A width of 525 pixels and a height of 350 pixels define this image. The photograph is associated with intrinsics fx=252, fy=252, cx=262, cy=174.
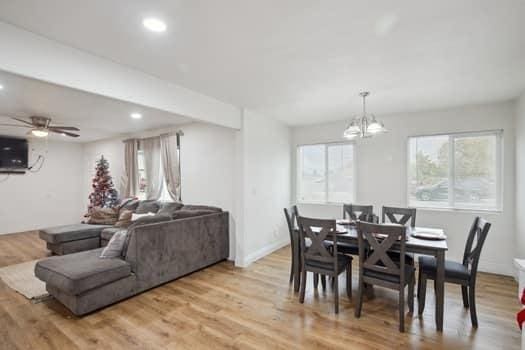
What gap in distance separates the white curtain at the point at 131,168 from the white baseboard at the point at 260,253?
3467 millimetres

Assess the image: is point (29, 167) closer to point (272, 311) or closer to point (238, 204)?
point (238, 204)

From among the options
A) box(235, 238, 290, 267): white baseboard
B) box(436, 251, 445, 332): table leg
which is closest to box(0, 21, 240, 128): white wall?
box(235, 238, 290, 267): white baseboard

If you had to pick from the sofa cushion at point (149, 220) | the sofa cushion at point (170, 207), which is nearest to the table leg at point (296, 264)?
the sofa cushion at point (149, 220)

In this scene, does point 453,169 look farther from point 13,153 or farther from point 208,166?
point 13,153

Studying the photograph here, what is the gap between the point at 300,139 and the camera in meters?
5.74

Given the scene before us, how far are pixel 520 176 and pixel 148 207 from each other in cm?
630

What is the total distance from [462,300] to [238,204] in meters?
3.22

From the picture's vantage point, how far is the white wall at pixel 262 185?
4.27 m

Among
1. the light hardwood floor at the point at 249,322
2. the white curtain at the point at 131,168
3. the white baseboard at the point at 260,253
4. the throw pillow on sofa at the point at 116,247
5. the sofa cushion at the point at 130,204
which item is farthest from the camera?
the white curtain at the point at 131,168

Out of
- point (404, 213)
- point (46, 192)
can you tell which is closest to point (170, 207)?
point (404, 213)

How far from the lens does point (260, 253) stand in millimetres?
4664

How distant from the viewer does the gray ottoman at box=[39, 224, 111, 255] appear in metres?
4.56

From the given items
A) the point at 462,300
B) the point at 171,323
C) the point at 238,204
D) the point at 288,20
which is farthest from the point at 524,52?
the point at 171,323

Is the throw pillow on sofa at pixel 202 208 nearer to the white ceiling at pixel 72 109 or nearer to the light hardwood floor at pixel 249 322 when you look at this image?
the light hardwood floor at pixel 249 322
